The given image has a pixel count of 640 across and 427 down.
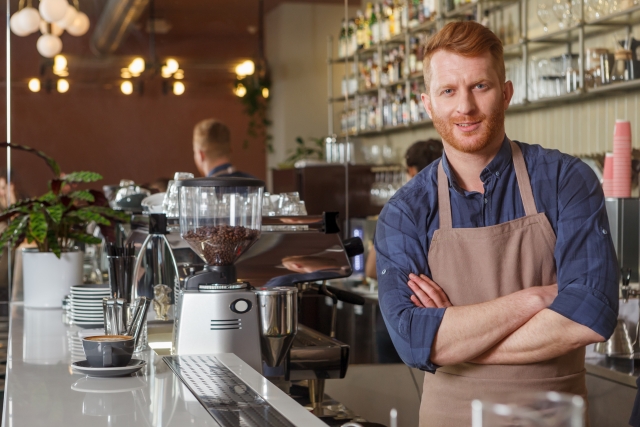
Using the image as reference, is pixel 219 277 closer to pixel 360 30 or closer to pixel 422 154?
pixel 422 154

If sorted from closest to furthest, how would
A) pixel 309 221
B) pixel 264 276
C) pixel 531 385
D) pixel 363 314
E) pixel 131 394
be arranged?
1. pixel 131 394
2. pixel 531 385
3. pixel 264 276
4. pixel 309 221
5. pixel 363 314

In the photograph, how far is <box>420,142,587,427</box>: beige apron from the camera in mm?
1748

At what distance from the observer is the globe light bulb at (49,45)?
3.62 m

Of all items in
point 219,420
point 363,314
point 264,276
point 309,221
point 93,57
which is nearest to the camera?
point 219,420

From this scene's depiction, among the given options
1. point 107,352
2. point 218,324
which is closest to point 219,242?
point 218,324

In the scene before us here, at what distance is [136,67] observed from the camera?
12.9ft

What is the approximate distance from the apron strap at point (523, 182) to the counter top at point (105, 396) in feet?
2.26

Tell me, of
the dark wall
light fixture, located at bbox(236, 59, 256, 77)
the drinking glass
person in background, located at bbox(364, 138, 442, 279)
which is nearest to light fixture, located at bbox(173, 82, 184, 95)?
the dark wall

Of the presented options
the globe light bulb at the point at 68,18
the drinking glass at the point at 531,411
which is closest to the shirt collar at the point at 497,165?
the drinking glass at the point at 531,411

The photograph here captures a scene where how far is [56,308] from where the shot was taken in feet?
9.26

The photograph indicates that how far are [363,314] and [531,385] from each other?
158 centimetres

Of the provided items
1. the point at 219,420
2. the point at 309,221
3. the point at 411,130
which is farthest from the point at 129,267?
the point at 411,130

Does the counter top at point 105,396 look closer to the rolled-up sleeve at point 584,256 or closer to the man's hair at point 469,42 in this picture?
the rolled-up sleeve at point 584,256

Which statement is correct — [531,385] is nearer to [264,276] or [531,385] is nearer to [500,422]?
[264,276]
